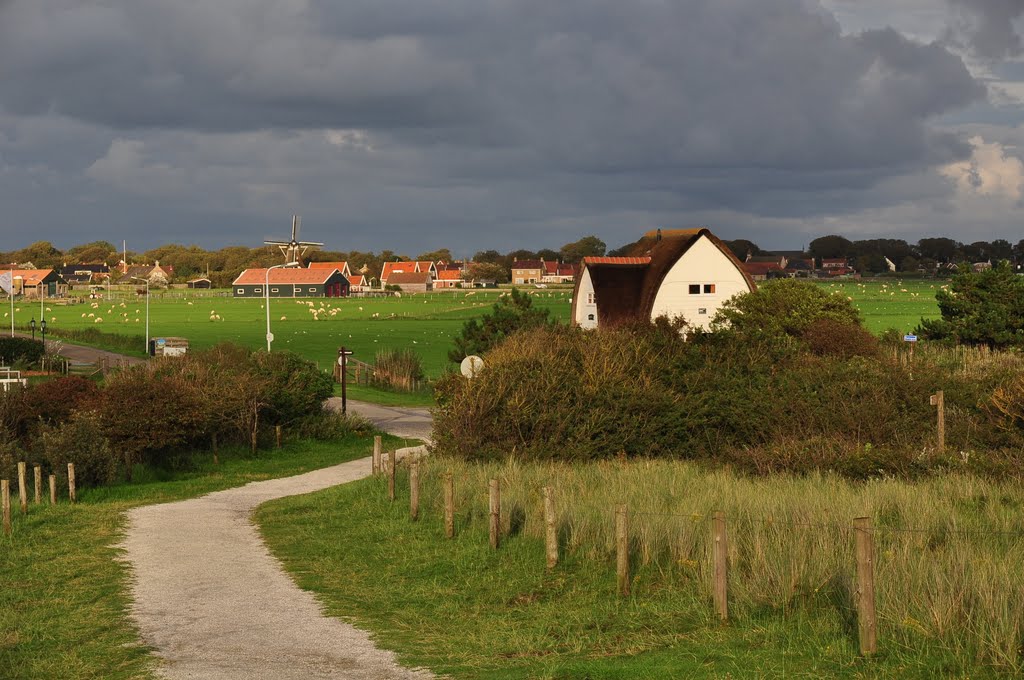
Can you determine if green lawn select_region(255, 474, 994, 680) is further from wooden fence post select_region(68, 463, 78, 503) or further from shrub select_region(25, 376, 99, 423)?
shrub select_region(25, 376, 99, 423)

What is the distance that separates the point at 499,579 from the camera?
1759 centimetres

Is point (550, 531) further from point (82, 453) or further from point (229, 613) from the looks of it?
point (82, 453)

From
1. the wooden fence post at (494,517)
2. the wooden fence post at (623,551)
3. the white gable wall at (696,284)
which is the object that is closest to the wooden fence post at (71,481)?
the wooden fence post at (494,517)

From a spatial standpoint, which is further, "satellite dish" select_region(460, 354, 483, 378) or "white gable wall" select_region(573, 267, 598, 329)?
"white gable wall" select_region(573, 267, 598, 329)

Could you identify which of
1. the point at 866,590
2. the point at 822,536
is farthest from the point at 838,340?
the point at 866,590

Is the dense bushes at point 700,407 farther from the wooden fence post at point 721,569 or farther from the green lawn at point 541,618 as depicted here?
the wooden fence post at point 721,569

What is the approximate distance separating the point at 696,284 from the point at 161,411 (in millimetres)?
36487

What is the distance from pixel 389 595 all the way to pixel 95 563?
5905 mm

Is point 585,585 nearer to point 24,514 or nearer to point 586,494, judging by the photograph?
point 586,494

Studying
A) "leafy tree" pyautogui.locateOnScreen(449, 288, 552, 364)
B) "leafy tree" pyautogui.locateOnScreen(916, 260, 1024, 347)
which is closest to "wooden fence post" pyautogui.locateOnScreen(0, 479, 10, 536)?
"leafy tree" pyautogui.locateOnScreen(449, 288, 552, 364)

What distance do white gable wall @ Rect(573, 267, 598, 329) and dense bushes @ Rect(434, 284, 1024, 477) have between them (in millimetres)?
33163

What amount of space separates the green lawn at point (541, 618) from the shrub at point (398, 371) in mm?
43027

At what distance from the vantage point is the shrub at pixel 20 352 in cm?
6962

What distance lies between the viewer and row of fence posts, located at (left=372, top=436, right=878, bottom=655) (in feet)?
39.6
